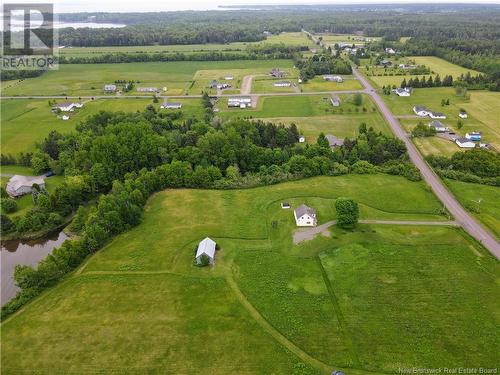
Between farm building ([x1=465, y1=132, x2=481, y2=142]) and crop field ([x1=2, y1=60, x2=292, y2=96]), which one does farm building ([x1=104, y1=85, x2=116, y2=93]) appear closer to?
crop field ([x1=2, y1=60, x2=292, y2=96])

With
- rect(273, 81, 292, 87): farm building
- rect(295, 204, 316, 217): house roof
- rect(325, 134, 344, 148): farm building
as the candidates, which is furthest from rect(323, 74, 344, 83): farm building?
rect(295, 204, 316, 217): house roof

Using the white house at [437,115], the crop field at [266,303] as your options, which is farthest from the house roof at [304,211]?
the white house at [437,115]

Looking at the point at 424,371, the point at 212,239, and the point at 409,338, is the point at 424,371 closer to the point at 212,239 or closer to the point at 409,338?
the point at 409,338

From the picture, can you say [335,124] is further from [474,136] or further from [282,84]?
[282,84]

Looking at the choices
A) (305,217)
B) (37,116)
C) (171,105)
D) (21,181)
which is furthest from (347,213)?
(37,116)

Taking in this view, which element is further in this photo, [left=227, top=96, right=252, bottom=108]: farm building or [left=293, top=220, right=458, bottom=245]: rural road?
[left=227, top=96, right=252, bottom=108]: farm building

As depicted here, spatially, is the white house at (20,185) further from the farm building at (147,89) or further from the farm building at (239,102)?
the farm building at (147,89)

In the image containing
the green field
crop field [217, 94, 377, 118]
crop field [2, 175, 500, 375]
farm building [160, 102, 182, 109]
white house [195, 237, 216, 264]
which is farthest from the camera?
farm building [160, 102, 182, 109]
